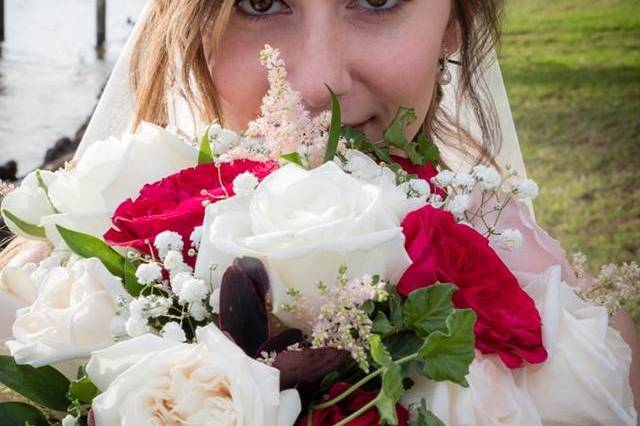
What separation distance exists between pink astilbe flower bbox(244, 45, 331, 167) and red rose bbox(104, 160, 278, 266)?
0.04m

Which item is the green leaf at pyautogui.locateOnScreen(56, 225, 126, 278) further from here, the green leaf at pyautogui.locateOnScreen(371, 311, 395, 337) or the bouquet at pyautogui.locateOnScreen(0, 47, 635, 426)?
the green leaf at pyautogui.locateOnScreen(371, 311, 395, 337)

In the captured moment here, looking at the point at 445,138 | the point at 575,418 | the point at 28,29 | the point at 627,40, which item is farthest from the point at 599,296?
the point at 627,40

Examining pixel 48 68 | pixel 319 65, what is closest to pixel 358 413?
pixel 319 65

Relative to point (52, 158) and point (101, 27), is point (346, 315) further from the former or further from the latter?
point (101, 27)

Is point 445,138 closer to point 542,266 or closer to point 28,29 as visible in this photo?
point 542,266

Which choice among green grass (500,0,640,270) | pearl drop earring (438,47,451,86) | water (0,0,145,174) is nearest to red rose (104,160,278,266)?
pearl drop earring (438,47,451,86)

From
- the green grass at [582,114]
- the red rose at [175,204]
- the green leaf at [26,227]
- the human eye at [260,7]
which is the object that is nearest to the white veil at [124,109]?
the human eye at [260,7]

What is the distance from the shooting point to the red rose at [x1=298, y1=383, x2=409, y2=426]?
1174mm

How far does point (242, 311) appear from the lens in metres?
1.21

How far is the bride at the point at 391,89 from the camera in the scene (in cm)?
136

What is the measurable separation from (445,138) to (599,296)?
4.14 ft

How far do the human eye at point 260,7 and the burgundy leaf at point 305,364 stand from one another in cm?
101

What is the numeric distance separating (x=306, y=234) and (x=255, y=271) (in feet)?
0.30

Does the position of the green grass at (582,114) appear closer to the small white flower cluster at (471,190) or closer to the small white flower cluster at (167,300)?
the small white flower cluster at (471,190)
